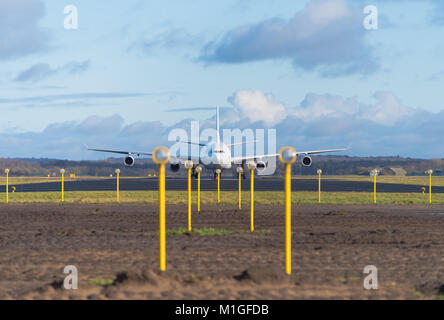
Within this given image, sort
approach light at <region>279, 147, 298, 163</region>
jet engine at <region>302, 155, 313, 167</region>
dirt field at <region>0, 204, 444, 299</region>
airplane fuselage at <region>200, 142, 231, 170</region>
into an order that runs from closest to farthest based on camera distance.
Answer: dirt field at <region>0, 204, 444, 299</region>, approach light at <region>279, 147, 298, 163</region>, jet engine at <region>302, 155, 313, 167</region>, airplane fuselage at <region>200, 142, 231, 170</region>

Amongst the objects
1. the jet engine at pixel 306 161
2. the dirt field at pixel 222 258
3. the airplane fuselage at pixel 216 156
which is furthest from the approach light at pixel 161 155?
the airplane fuselage at pixel 216 156

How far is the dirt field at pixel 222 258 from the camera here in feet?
27.7

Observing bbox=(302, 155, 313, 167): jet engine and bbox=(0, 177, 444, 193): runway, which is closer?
bbox=(302, 155, 313, 167): jet engine

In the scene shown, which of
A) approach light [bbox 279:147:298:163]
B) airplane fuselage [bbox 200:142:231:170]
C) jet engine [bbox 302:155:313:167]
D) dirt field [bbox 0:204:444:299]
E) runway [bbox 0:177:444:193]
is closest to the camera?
dirt field [bbox 0:204:444:299]

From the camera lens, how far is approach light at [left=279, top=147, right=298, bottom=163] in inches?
337

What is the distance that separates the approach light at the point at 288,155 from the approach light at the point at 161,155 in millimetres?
1720

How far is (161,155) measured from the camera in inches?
340

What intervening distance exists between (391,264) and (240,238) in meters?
5.00

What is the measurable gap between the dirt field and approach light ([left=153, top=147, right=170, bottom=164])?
67.0 inches

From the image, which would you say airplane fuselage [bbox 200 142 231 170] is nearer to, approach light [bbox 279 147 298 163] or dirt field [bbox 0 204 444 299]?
dirt field [bbox 0 204 444 299]

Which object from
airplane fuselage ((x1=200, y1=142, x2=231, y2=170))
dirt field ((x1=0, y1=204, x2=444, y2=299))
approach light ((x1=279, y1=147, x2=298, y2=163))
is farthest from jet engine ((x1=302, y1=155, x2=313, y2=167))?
approach light ((x1=279, y1=147, x2=298, y2=163))

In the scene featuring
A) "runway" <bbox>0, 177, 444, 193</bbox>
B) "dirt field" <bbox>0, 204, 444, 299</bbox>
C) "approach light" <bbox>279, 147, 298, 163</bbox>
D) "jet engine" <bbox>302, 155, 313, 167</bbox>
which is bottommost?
"dirt field" <bbox>0, 204, 444, 299</bbox>
